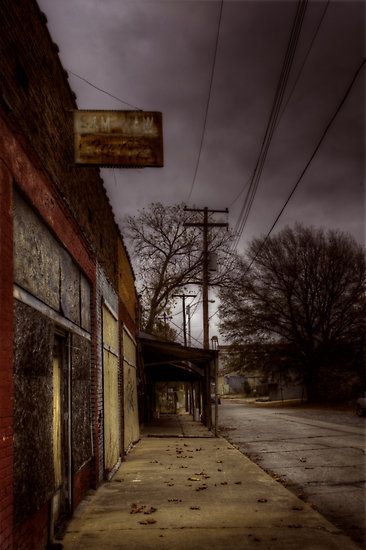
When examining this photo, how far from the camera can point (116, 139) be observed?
7.13 meters

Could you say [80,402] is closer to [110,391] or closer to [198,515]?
[198,515]

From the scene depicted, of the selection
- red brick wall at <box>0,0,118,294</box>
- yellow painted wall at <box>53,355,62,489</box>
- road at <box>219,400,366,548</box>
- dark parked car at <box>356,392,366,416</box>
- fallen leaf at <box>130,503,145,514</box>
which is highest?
red brick wall at <box>0,0,118,294</box>

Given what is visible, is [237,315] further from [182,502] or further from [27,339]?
[27,339]

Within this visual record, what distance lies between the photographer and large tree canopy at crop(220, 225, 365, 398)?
42656mm

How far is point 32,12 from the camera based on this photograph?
5.69m

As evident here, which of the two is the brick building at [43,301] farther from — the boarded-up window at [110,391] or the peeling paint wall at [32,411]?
the boarded-up window at [110,391]

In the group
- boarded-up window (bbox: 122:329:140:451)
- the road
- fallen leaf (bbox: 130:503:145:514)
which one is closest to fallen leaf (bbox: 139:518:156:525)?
fallen leaf (bbox: 130:503:145:514)

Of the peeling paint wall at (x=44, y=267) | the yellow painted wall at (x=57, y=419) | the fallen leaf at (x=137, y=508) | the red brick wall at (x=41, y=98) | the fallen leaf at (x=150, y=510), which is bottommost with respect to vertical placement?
the fallen leaf at (x=137, y=508)

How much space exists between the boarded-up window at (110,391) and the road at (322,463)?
3323 mm

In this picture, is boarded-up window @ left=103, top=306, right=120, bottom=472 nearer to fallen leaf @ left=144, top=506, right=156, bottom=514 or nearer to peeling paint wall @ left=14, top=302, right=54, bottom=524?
fallen leaf @ left=144, top=506, right=156, bottom=514

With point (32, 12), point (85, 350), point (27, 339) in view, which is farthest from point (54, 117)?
point (85, 350)

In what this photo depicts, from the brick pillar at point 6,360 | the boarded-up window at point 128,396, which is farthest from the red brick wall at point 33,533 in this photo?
the boarded-up window at point 128,396

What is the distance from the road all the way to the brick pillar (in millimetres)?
4049

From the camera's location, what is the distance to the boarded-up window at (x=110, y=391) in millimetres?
10633
